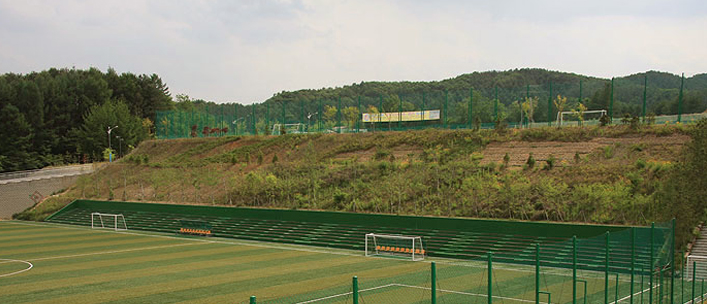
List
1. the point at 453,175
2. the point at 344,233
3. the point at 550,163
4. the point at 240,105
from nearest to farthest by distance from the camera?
1. the point at 344,233
2. the point at 550,163
3. the point at 453,175
4. the point at 240,105

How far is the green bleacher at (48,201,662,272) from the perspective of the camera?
16109 millimetres

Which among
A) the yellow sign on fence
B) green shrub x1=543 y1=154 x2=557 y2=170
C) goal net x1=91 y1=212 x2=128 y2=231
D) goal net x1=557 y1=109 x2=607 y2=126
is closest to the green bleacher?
goal net x1=91 y1=212 x2=128 y2=231

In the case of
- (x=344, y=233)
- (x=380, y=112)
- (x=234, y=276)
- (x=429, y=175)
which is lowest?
(x=344, y=233)

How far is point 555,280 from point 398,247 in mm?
16216

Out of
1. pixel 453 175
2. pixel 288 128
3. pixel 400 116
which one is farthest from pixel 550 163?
pixel 288 128

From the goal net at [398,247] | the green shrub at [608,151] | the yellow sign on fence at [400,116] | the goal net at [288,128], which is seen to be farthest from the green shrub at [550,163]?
the goal net at [288,128]

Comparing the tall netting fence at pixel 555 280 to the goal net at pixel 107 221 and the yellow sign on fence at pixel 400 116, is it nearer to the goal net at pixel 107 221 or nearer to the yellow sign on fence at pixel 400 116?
the goal net at pixel 107 221

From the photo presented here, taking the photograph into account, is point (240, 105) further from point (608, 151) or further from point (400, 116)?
point (608, 151)

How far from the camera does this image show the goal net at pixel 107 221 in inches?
1636

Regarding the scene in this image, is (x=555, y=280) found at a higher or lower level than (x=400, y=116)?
lower

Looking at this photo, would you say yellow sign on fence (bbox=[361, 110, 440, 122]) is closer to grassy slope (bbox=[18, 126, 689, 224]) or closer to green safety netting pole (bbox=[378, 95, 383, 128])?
green safety netting pole (bbox=[378, 95, 383, 128])

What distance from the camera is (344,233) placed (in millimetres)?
31953

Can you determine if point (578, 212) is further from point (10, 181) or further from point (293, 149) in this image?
point (10, 181)

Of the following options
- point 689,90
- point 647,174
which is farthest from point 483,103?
point 647,174
